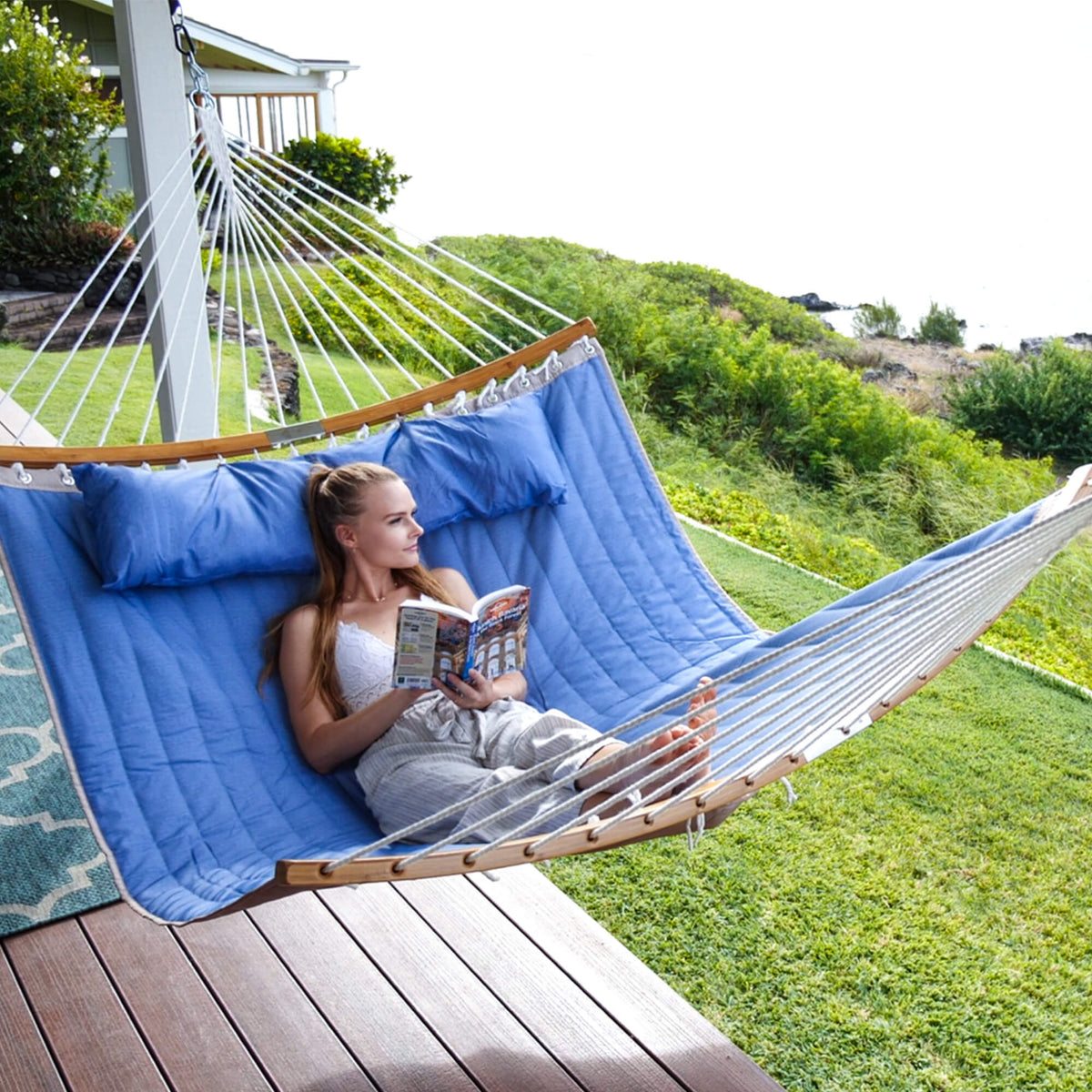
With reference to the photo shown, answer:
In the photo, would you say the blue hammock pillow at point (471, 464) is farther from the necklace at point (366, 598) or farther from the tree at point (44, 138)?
the tree at point (44, 138)

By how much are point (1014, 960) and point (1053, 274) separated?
6612 millimetres

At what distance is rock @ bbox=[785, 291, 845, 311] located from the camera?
8469 mm

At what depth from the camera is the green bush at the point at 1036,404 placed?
6273 millimetres

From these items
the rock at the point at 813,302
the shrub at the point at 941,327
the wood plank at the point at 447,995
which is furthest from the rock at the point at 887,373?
the wood plank at the point at 447,995

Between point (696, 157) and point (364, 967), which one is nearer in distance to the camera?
point (364, 967)

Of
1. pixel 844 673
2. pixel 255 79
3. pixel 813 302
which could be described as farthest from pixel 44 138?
pixel 844 673

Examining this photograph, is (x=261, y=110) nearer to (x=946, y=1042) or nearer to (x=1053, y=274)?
(x=1053, y=274)

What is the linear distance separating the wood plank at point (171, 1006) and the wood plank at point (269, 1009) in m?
0.02

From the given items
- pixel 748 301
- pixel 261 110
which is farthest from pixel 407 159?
pixel 748 301

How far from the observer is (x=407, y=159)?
30.9 feet

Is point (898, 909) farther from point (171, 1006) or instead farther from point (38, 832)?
point (38, 832)

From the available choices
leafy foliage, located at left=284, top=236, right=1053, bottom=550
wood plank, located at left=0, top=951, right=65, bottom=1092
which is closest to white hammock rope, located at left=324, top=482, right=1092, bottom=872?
wood plank, located at left=0, top=951, right=65, bottom=1092

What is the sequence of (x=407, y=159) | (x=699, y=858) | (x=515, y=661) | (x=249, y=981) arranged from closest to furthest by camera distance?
(x=515, y=661)
(x=249, y=981)
(x=699, y=858)
(x=407, y=159)

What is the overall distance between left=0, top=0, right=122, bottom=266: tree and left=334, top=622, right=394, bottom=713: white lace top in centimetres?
493
